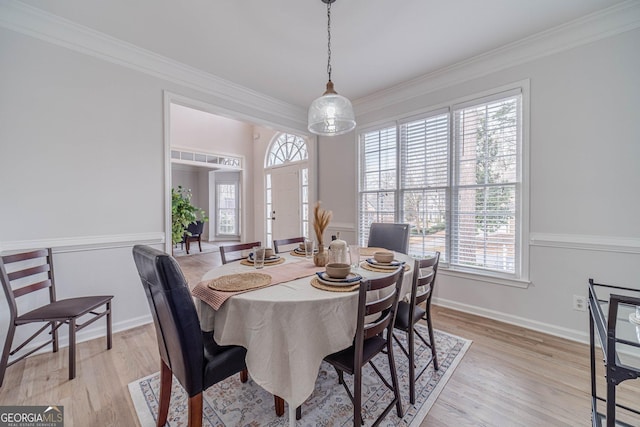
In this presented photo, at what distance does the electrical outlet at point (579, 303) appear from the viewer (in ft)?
7.42

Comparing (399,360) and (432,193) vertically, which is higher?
(432,193)

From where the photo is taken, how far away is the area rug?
4.87 feet

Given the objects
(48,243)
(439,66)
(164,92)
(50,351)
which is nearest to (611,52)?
(439,66)

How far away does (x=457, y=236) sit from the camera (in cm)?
298

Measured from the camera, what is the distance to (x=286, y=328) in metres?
1.25

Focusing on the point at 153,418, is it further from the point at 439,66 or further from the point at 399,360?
the point at 439,66

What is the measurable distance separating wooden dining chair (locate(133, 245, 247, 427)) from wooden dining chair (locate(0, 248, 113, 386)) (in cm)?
113

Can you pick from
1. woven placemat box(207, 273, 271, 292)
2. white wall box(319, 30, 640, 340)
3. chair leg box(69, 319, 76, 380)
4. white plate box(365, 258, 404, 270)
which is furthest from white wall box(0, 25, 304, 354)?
white wall box(319, 30, 640, 340)

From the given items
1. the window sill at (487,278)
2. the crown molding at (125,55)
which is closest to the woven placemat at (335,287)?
the window sill at (487,278)

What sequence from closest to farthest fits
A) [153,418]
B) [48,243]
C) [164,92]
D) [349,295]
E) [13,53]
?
[349,295], [153,418], [13,53], [48,243], [164,92]

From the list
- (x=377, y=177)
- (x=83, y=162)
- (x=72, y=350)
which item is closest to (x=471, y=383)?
(x=377, y=177)

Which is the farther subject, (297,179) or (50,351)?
(297,179)

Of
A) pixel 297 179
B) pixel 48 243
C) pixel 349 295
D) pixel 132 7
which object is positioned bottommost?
pixel 349 295

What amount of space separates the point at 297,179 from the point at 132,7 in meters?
3.41
